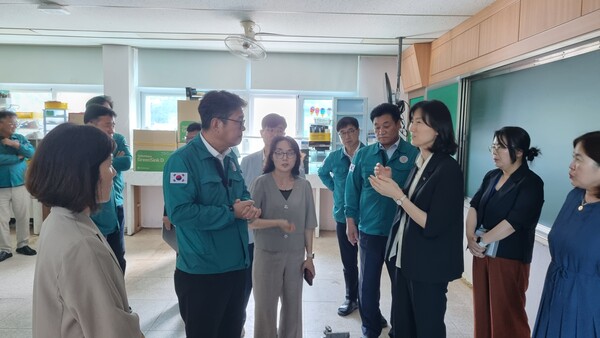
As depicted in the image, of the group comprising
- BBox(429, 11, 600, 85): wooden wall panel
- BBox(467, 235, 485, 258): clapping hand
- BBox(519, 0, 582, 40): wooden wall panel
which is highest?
BBox(519, 0, 582, 40): wooden wall panel

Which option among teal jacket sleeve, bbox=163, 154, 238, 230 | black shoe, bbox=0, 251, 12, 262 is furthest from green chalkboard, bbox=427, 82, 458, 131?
black shoe, bbox=0, 251, 12, 262

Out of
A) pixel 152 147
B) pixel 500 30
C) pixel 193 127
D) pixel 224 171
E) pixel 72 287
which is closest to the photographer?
pixel 72 287

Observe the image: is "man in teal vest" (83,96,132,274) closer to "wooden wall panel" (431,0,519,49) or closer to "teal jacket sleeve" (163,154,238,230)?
"teal jacket sleeve" (163,154,238,230)

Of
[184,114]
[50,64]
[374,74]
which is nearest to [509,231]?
[374,74]

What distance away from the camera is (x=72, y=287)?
2.99ft

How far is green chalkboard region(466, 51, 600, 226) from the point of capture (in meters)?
2.05

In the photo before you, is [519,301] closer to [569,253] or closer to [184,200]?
[569,253]

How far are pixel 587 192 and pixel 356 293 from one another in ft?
6.21

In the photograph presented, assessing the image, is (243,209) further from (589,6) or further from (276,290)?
(589,6)

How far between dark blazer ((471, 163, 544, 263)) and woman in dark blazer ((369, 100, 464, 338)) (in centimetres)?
41

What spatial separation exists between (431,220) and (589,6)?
1455 millimetres

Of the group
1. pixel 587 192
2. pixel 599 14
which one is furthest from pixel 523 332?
pixel 599 14

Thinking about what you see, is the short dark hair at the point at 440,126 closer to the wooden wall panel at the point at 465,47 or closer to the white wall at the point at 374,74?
the wooden wall panel at the point at 465,47

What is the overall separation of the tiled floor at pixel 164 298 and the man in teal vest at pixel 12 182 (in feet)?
0.64
